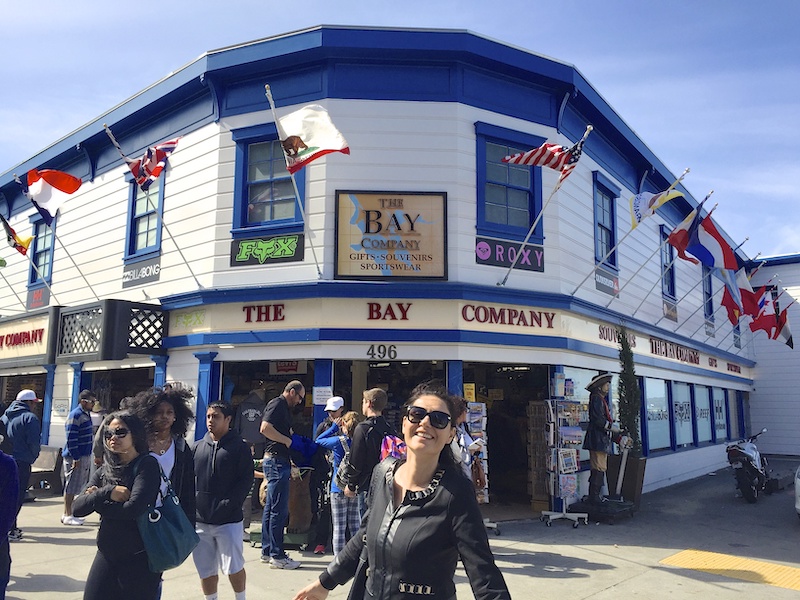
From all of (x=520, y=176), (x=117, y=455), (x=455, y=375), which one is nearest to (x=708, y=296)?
(x=520, y=176)

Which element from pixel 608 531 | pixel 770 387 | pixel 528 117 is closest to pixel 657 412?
pixel 608 531

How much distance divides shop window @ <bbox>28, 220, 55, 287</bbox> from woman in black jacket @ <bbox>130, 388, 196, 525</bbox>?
1271 cm

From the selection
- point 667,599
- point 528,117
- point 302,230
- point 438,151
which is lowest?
point 667,599

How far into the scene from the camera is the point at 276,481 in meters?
7.57

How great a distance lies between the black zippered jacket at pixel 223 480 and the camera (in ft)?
17.8

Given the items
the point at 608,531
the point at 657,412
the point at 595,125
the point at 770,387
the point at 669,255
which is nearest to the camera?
the point at 608,531

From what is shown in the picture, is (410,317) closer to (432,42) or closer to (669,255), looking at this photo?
(432,42)

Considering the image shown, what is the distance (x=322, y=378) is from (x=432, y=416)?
24.2 ft

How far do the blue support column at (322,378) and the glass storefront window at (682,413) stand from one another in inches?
440

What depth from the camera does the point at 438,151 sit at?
1093cm

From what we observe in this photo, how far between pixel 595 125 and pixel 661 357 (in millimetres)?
6413

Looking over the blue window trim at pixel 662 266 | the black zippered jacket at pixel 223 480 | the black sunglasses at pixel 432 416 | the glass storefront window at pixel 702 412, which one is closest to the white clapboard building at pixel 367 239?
the blue window trim at pixel 662 266

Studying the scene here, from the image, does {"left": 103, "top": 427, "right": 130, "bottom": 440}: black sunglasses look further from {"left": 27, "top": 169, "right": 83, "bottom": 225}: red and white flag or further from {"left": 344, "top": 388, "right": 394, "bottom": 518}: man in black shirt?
{"left": 27, "top": 169, "right": 83, "bottom": 225}: red and white flag

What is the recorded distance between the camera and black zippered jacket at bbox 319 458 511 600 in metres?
2.77
